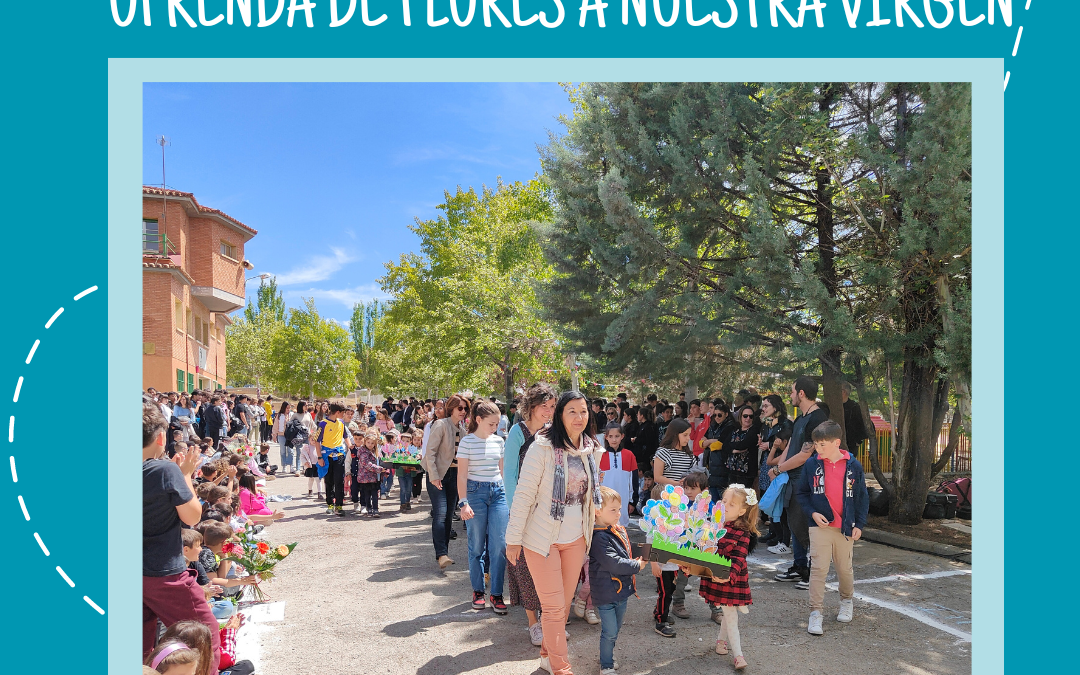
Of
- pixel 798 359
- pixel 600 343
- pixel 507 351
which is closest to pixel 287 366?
pixel 507 351

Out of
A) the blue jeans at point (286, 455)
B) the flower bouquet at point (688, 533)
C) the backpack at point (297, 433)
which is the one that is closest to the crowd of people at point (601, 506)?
the flower bouquet at point (688, 533)

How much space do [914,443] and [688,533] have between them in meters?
6.74

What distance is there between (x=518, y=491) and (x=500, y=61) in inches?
103

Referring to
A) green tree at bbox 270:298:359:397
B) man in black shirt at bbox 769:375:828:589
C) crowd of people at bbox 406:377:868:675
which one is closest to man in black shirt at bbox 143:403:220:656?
crowd of people at bbox 406:377:868:675

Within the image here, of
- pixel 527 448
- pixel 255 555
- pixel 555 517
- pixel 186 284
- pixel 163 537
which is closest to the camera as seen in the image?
pixel 163 537

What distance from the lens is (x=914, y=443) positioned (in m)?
9.95

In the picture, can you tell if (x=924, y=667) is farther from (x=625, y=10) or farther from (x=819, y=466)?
(x=625, y=10)

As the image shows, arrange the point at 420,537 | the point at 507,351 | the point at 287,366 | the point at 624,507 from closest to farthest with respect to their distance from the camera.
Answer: the point at 624,507
the point at 420,537
the point at 507,351
the point at 287,366

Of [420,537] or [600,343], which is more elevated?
[600,343]

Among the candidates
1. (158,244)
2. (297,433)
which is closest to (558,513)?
(297,433)

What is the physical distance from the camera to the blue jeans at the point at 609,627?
4.44 m

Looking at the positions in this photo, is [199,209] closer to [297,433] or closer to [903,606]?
[297,433]

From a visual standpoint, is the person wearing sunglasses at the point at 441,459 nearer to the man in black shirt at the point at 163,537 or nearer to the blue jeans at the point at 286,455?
the man in black shirt at the point at 163,537

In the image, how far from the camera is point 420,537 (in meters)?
9.30
